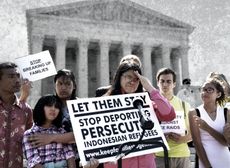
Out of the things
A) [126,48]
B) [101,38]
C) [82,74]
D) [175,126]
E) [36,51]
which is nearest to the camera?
[175,126]

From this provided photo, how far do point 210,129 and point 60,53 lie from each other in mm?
31090

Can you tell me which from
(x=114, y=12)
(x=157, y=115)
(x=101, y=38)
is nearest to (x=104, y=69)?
(x=101, y=38)

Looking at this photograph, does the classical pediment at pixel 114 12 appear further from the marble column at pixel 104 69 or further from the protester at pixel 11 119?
the protester at pixel 11 119

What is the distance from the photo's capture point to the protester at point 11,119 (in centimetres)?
464

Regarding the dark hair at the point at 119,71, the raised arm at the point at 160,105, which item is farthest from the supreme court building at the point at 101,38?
the raised arm at the point at 160,105

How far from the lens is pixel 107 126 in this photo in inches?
147

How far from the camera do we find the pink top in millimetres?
3898

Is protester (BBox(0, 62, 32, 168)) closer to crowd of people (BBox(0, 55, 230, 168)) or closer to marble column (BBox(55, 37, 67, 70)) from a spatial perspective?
crowd of people (BBox(0, 55, 230, 168))

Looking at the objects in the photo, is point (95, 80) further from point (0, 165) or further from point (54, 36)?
point (0, 165)

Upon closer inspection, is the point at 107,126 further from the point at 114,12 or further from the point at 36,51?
the point at 114,12

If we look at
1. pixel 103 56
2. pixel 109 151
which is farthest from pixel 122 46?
pixel 109 151

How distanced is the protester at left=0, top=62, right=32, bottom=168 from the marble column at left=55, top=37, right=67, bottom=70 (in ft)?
98.1

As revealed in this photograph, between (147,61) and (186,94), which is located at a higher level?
(147,61)

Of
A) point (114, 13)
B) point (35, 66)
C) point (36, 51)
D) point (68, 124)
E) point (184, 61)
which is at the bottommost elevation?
point (68, 124)
